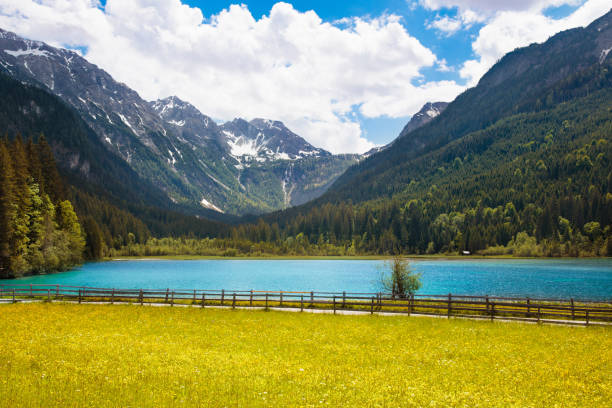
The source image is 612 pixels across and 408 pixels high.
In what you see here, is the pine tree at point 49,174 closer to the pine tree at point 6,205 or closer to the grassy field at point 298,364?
the pine tree at point 6,205

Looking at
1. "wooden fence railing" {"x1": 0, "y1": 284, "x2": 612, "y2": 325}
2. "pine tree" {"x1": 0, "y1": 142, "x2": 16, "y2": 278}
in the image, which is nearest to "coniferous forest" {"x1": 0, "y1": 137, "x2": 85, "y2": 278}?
"pine tree" {"x1": 0, "y1": 142, "x2": 16, "y2": 278}

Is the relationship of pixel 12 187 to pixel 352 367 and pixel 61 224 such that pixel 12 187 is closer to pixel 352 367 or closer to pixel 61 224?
pixel 61 224

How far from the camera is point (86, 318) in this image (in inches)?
1275

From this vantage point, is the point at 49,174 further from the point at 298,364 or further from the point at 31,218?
the point at 298,364

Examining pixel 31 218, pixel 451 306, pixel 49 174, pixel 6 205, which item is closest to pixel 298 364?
pixel 451 306

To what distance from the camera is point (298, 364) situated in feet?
62.1

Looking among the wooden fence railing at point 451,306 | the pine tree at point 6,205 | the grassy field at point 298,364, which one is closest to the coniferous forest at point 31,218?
the pine tree at point 6,205

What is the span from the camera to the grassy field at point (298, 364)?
46.6ft

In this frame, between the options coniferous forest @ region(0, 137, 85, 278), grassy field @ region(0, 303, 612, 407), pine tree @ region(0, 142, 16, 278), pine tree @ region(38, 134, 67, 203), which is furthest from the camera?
pine tree @ region(38, 134, 67, 203)

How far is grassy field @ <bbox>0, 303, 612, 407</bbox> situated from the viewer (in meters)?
14.2

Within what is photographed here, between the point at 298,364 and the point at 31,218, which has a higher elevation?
the point at 31,218

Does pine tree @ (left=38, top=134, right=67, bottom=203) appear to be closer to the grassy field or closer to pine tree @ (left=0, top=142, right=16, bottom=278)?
pine tree @ (left=0, top=142, right=16, bottom=278)

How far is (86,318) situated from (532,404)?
32481 mm

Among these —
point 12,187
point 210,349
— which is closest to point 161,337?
point 210,349
